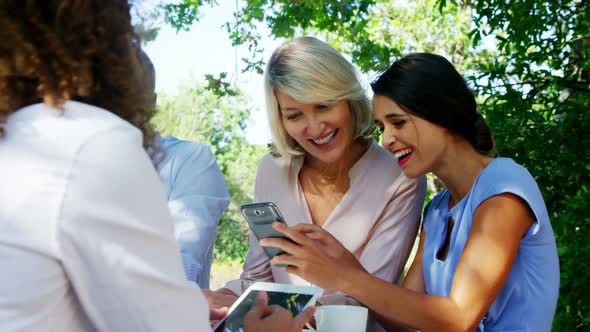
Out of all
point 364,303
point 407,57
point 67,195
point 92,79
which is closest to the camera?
point 67,195

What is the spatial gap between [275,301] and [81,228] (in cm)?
93

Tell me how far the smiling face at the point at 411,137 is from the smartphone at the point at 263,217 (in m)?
0.60

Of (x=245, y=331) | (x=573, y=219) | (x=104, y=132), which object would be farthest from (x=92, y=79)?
(x=573, y=219)

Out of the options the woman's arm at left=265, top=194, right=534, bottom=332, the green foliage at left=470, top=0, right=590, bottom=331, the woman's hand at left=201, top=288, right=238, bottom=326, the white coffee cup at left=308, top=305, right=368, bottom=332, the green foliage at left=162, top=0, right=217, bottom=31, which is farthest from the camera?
the green foliage at left=162, top=0, right=217, bottom=31

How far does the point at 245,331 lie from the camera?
5.48 ft

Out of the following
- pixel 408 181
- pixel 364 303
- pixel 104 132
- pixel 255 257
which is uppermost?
pixel 104 132

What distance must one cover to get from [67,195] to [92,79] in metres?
0.22

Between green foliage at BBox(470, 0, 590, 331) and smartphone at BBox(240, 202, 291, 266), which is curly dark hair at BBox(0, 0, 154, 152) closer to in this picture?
smartphone at BBox(240, 202, 291, 266)

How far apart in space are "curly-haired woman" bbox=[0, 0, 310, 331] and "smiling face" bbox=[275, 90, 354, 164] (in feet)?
6.01

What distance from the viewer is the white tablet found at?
1.73m

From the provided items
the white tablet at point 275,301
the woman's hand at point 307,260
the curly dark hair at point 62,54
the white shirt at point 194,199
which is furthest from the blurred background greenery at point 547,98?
the curly dark hair at point 62,54

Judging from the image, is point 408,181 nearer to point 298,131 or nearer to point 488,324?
point 298,131

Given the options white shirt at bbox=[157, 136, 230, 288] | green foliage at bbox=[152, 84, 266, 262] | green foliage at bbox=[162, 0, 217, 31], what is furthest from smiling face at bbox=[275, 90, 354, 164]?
green foliage at bbox=[152, 84, 266, 262]

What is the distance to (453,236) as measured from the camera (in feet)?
7.89
